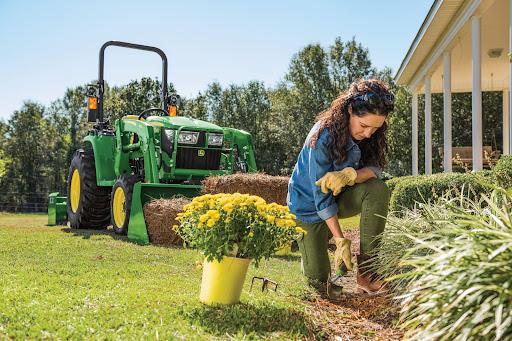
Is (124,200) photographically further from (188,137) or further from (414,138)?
(414,138)

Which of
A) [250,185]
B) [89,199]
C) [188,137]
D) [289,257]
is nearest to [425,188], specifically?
[250,185]

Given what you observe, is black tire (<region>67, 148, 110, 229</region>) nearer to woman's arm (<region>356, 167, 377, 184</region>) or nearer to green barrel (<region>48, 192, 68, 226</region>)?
green barrel (<region>48, 192, 68, 226</region>)

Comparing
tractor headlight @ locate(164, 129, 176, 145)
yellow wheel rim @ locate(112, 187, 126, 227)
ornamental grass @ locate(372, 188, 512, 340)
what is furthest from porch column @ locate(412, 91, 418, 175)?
ornamental grass @ locate(372, 188, 512, 340)

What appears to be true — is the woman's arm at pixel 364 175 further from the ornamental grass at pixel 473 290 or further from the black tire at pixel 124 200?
the black tire at pixel 124 200

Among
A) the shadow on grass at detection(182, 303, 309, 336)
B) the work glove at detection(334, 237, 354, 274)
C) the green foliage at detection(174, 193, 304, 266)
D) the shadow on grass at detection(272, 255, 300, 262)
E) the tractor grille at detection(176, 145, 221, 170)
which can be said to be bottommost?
the shadow on grass at detection(272, 255, 300, 262)

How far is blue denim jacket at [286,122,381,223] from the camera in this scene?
136 inches

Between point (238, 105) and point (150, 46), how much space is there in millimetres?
26463

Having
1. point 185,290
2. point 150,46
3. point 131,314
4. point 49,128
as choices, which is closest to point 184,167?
point 150,46

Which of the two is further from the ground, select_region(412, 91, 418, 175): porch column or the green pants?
select_region(412, 91, 418, 175): porch column

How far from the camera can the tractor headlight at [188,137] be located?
7.32 m

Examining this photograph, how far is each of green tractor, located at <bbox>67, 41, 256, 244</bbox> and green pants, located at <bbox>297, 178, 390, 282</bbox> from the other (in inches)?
121

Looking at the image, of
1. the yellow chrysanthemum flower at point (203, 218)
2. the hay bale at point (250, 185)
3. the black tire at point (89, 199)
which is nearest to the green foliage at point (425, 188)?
the hay bale at point (250, 185)

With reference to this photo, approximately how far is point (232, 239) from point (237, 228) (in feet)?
0.21

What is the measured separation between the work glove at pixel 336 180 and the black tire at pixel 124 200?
3.85m
